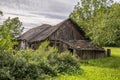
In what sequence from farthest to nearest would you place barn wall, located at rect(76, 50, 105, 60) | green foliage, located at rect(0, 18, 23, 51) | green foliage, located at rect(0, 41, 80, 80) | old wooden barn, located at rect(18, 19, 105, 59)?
1. old wooden barn, located at rect(18, 19, 105, 59)
2. barn wall, located at rect(76, 50, 105, 60)
3. green foliage, located at rect(0, 41, 80, 80)
4. green foliage, located at rect(0, 18, 23, 51)

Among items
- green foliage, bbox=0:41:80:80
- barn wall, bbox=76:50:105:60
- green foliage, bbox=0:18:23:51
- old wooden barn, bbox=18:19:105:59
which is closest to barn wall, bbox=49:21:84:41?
old wooden barn, bbox=18:19:105:59

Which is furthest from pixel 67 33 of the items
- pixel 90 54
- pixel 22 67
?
pixel 22 67

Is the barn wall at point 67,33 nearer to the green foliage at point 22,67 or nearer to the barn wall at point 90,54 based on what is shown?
the barn wall at point 90,54

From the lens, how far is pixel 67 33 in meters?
45.3

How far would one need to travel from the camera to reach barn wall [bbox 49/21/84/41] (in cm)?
4383

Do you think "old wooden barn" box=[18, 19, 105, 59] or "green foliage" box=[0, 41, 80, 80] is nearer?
"green foliage" box=[0, 41, 80, 80]

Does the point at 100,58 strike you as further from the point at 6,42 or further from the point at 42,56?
the point at 6,42

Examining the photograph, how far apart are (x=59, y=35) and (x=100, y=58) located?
7740 millimetres

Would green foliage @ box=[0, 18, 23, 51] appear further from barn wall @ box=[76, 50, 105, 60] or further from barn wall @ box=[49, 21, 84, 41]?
barn wall @ box=[49, 21, 84, 41]

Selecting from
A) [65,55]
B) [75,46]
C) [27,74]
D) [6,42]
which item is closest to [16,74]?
[27,74]

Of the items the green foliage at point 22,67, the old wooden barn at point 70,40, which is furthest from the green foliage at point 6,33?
the old wooden barn at point 70,40

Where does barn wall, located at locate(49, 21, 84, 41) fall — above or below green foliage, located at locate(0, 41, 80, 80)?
above

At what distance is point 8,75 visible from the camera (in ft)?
49.4

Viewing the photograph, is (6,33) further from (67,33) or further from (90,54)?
(67,33)
